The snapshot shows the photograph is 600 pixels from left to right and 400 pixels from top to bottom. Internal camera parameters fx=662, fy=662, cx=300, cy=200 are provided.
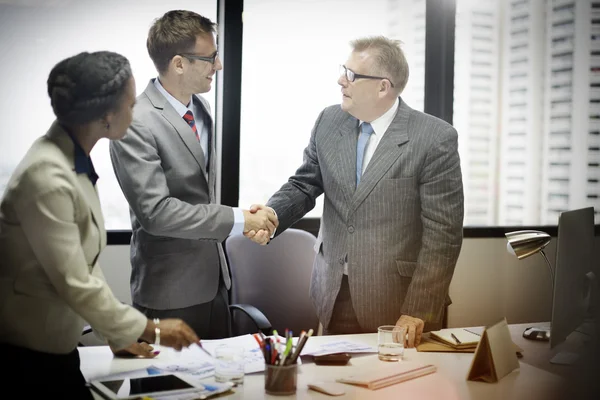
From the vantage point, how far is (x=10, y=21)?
2494 millimetres

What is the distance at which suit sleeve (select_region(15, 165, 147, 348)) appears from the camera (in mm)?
1439

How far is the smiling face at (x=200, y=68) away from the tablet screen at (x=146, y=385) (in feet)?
3.34

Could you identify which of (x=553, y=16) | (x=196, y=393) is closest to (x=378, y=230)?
(x=196, y=393)

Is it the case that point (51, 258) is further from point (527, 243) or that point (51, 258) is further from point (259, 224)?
point (527, 243)

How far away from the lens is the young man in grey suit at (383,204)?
2.42m

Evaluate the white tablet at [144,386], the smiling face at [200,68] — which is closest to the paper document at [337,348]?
the white tablet at [144,386]

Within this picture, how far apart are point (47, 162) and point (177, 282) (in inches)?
37.5

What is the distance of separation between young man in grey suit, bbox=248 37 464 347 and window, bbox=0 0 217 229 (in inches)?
28.9

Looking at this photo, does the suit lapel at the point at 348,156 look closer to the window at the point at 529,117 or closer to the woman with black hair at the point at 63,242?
the woman with black hair at the point at 63,242

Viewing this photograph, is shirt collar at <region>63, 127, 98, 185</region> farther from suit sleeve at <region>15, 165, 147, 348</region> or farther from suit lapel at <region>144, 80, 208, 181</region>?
suit lapel at <region>144, 80, 208, 181</region>

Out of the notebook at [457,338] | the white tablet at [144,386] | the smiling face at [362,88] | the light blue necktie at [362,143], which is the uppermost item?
the smiling face at [362,88]

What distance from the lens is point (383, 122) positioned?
2600mm

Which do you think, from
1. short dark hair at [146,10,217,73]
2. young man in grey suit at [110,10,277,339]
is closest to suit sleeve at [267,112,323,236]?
young man in grey suit at [110,10,277,339]

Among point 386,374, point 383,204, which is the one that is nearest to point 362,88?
point 383,204
